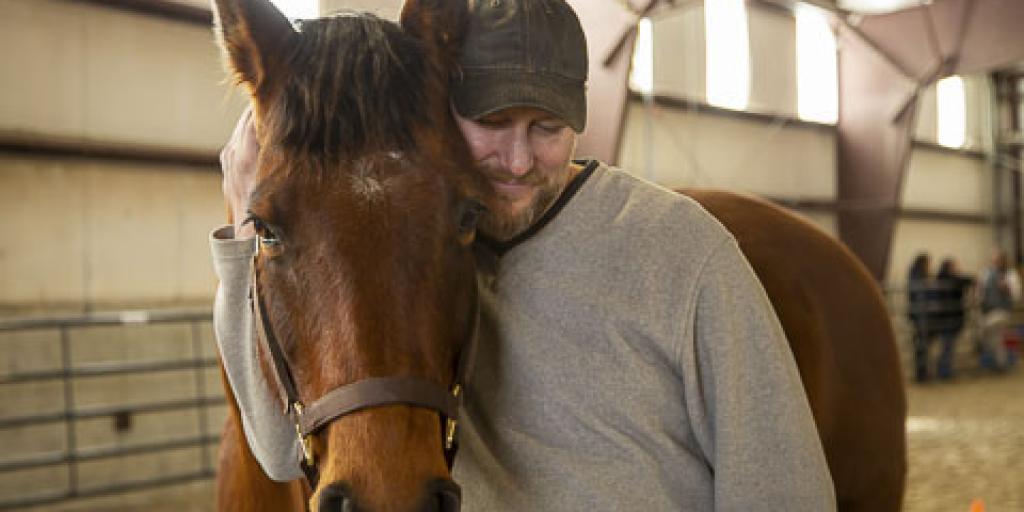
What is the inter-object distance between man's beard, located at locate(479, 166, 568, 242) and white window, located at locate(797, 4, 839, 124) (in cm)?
1336

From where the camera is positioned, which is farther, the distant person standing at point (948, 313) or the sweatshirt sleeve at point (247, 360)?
the distant person standing at point (948, 313)

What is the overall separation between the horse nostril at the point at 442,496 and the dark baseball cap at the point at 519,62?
54 cm

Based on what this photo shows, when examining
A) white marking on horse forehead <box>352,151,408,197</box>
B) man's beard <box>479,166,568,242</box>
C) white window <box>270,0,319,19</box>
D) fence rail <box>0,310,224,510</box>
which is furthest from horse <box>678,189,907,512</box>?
white window <box>270,0,319,19</box>

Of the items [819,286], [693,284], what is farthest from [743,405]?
[819,286]

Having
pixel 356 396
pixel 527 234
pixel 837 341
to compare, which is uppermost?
pixel 527 234

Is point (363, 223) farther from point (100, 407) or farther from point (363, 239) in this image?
point (100, 407)

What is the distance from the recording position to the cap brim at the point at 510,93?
1331 millimetres

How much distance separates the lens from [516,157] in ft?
4.47

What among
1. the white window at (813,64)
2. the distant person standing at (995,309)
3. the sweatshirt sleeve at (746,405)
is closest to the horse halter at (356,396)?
the sweatshirt sleeve at (746,405)

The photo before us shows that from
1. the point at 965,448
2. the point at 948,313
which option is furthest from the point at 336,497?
the point at 948,313

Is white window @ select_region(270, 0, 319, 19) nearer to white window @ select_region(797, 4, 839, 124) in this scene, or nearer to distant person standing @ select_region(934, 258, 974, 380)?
white window @ select_region(797, 4, 839, 124)

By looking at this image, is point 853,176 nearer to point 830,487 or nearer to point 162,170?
point 162,170

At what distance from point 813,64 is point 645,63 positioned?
3.88 metres

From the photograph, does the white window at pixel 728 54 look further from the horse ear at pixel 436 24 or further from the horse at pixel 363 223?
the horse at pixel 363 223
